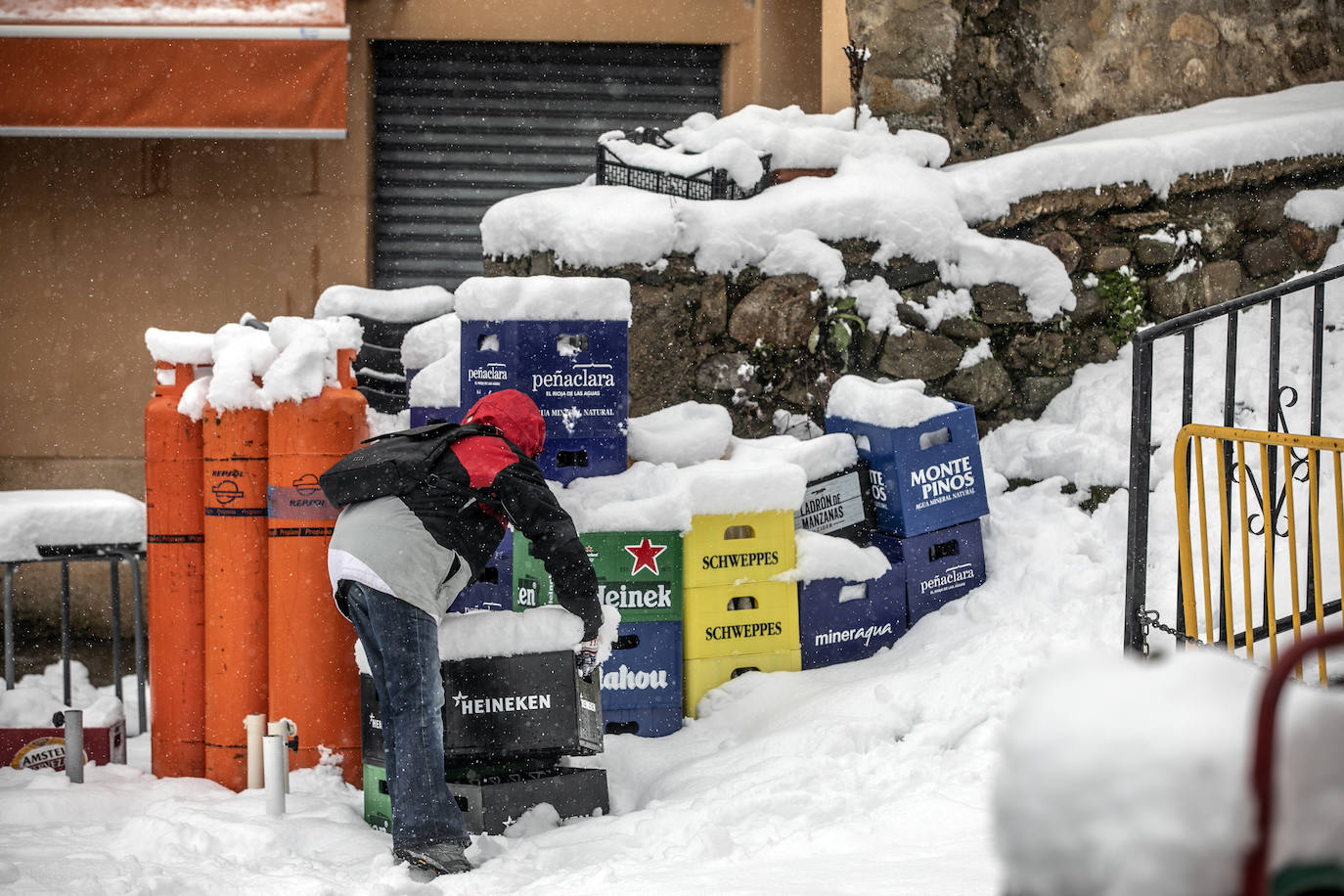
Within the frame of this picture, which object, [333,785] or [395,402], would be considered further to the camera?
[395,402]

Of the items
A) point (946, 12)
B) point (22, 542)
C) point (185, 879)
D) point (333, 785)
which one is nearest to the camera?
point (185, 879)

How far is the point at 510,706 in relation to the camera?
4.34m

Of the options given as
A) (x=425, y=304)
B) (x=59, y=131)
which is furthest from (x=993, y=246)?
(x=59, y=131)

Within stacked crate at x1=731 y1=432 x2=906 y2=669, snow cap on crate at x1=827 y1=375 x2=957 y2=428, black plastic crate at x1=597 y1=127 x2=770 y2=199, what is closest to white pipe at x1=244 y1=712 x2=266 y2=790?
stacked crate at x1=731 y1=432 x2=906 y2=669

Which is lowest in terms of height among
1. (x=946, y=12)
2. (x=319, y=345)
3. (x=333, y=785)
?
(x=333, y=785)

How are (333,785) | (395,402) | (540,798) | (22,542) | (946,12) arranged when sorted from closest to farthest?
(540,798), (333,785), (22,542), (395,402), (946,12)

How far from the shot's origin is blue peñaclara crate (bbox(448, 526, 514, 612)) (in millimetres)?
5207

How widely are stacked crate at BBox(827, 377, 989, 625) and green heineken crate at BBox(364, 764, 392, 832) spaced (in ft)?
8.47

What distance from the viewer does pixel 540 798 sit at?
14.3ft

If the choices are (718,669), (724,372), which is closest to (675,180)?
(724,372)

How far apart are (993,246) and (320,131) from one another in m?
4.48

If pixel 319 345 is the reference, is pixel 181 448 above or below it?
below

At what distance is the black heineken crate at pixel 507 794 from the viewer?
14.0ft

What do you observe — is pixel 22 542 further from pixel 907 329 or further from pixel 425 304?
pixel 907 329
